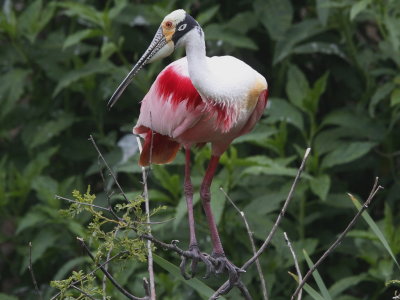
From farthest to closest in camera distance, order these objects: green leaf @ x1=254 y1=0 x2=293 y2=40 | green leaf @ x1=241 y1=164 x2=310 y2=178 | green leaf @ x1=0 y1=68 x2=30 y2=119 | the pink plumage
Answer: green leaf @ x1=0 y1=68 x2=30 y2=119
green leaf @ x1=254 y1=0 x2=293 y2=40
green leaf @ x1=241 y1=164 x2=310 y2=178
the pink plumage

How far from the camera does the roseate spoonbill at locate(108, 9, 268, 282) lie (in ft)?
9.16

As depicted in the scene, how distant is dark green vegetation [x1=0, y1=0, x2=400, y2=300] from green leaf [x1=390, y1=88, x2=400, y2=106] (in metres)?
0.01

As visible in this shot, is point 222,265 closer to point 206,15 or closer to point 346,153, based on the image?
point 346,153

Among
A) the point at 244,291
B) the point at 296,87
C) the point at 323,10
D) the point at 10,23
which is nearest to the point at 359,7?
the point at 323,10

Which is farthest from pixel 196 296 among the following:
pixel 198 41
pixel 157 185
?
pixel 198 41

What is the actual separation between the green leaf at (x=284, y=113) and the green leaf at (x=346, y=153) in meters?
0.16

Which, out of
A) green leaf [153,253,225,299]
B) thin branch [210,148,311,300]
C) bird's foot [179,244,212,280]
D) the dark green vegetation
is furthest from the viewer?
the dark green vegetation

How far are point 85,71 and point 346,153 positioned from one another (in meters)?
1.15

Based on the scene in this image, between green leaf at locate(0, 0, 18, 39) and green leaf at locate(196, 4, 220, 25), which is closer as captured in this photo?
green leaf at locate(196, 4, 220, 25)

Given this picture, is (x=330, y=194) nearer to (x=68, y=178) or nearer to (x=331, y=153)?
(x=331, y=153)

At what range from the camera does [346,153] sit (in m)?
4.34

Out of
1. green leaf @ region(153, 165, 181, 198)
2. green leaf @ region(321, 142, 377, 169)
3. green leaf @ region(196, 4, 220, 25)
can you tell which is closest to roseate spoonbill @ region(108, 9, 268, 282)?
green leaf @ region(153, 165, 181, 198)

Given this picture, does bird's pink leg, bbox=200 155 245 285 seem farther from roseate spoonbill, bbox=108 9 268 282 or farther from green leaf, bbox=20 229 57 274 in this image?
green leaf, bbox=20 229 57 274

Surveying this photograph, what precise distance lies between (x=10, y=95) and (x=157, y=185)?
0.73 meters
